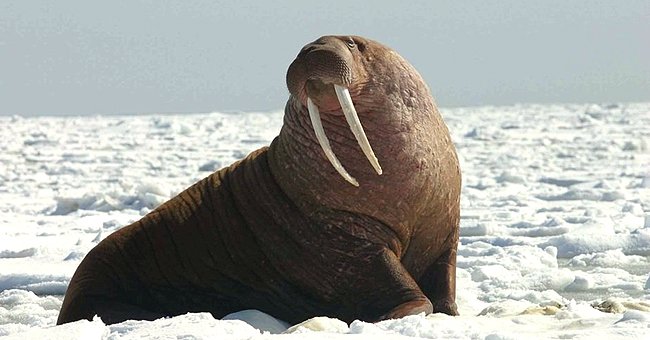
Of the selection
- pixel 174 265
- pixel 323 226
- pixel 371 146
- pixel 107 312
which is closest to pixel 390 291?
pixel 323 226

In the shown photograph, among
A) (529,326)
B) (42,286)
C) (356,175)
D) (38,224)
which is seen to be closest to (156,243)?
(356,175)

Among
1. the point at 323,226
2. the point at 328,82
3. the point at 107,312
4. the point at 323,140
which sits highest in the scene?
the point at 328,82

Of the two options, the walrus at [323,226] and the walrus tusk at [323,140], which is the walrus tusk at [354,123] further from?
the walrus tusk at [323,140]

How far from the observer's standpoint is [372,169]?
489cm

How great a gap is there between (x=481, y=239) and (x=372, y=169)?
337cm

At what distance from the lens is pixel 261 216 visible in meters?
5.12

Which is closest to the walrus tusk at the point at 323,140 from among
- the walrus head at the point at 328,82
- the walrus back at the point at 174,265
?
the walrus head at the point at 328,82

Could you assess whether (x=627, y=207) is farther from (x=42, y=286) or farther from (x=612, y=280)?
(x=42, y=286)

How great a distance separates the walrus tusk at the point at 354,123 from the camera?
4.62m

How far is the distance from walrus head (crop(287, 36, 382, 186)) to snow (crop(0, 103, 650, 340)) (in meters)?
0.70

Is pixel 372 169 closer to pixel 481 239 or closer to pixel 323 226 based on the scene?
pixel 323 226

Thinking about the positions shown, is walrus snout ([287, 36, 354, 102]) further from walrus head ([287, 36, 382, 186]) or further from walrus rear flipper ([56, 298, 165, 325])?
walrus rear flipper ([56, 298, 165, 325])

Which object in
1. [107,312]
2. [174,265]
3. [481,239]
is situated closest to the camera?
[107,312]

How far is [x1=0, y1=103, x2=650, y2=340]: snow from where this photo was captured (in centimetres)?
382
